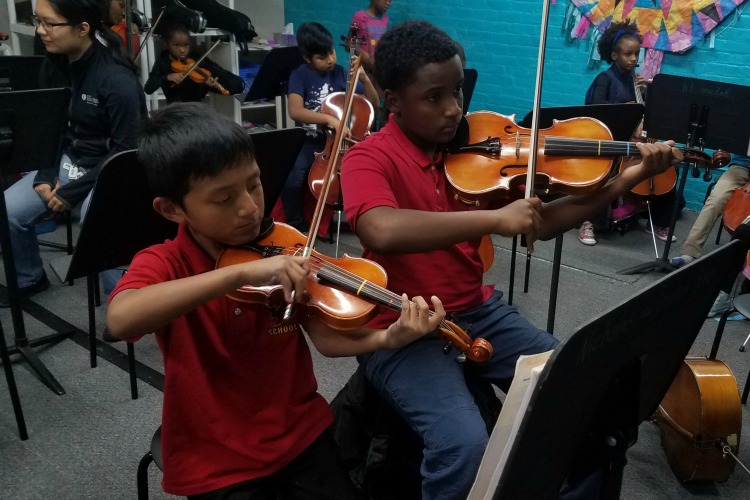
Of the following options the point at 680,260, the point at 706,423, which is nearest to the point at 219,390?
the point at 706,423

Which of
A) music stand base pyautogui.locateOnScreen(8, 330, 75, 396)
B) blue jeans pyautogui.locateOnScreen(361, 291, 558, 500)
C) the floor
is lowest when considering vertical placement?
the floor

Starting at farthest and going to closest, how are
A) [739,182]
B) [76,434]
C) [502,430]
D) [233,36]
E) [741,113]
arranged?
1. [233,36]
2. [739,182]
3. [741,113]
4. [76,434]
5. [502,430]

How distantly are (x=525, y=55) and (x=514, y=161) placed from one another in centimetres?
365

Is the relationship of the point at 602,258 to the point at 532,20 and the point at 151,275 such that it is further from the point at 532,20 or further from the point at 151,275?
the point at 151,275

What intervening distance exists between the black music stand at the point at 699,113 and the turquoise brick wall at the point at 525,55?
1435mm

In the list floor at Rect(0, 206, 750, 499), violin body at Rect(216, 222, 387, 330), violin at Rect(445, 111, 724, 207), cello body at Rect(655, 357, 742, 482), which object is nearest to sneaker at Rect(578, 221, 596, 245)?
floor at Rect(0, 206, 750, 499)

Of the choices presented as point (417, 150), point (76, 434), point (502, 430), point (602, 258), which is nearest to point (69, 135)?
point (76, 434)

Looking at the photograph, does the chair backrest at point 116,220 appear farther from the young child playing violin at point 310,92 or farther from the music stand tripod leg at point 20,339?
the young child playing violin at point 310,92

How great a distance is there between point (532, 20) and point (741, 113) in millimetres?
2232

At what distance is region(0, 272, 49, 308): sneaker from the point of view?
2885 mm

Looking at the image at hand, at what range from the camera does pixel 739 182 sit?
3.59 meters

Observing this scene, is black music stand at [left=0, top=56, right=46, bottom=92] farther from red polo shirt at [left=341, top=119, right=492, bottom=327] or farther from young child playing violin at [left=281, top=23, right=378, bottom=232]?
red polo shirt at [left=341, top=119, right=492, bottom=327]

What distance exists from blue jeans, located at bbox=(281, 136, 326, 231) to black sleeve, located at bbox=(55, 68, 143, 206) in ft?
4.27

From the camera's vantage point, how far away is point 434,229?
1.32 m
